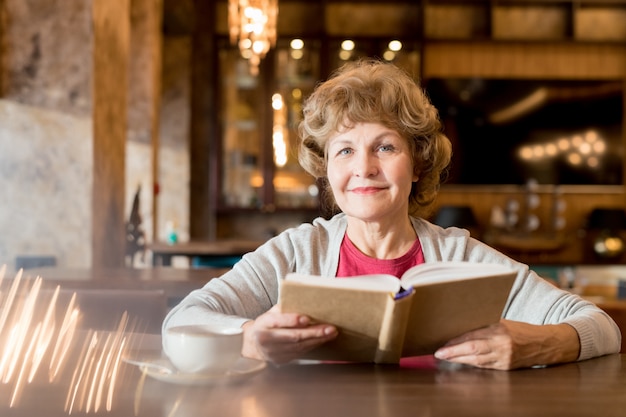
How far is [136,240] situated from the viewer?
4129mm

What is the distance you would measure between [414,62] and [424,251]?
5.06 m

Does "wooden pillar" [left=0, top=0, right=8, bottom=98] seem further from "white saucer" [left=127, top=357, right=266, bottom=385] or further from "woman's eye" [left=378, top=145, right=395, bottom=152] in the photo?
"white saucer" [left=127, top=357, right=266, bottom=385]

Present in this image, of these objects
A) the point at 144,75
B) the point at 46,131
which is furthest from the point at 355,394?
the point at 144,75

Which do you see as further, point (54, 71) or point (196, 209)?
point (196, 209)

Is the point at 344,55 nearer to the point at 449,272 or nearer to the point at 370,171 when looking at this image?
the point at 370,171

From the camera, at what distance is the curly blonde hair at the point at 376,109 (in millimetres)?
1604

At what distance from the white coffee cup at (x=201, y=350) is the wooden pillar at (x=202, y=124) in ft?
17.7

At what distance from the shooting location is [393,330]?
117cm

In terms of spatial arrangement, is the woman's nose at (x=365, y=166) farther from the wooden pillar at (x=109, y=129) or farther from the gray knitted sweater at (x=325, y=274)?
the wooden pillar at (x=109, y=129)

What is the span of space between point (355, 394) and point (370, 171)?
25.2 inches

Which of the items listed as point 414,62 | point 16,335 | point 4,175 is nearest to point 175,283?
point 16,335

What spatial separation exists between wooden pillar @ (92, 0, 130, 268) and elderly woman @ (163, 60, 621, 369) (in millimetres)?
1878

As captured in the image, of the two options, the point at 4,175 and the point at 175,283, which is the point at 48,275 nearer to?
the point at 175,283

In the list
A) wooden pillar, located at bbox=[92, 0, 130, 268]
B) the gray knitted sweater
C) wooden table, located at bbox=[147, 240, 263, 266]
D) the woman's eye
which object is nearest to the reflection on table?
the gray knitted sweater
